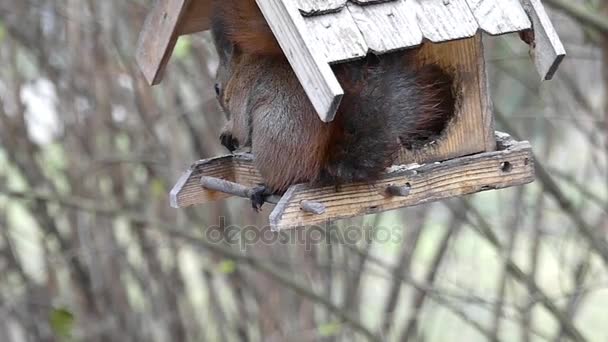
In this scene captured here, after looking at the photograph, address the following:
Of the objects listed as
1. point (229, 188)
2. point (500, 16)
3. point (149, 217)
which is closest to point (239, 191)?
point (229, 188)

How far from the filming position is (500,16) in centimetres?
176

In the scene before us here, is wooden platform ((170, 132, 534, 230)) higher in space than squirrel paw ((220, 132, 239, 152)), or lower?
lower

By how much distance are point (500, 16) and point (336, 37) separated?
0.36 metres

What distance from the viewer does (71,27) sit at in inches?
148

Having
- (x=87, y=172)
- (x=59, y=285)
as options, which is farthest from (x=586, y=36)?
(x=59, y=285)

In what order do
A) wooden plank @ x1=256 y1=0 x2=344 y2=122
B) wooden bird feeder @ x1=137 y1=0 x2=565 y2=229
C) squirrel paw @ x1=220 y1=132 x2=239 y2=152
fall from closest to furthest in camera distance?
wooden plank @ x1=256 y1=0 x2=344 y2=122 < wooden bird feeder @ x1=137 y1=0 x2=565 y2=229 < squirrel paw @ x1=220 y1=132 x2=239 y2=152

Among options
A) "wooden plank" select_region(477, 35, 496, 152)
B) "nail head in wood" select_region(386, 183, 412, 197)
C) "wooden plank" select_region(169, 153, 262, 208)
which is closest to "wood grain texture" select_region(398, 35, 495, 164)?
"wooden plank" select_region(477, 35, 496, 152)

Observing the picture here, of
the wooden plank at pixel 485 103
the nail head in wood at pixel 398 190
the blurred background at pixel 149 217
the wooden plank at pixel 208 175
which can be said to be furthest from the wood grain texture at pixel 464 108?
the blurred background at pixel 149 217

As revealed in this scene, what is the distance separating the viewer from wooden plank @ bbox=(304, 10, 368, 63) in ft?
5.17

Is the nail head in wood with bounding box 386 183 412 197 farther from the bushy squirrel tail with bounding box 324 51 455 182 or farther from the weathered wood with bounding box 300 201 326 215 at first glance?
the weathered wood with bounding box 300 201 326 215

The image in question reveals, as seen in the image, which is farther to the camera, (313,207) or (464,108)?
(464,108)

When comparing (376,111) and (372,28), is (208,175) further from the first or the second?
(372,28)

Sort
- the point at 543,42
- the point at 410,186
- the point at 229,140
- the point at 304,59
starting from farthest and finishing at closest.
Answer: the point at 229,140
the point at 410,186
the point at 543,42
the point at 304,59

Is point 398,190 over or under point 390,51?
under
